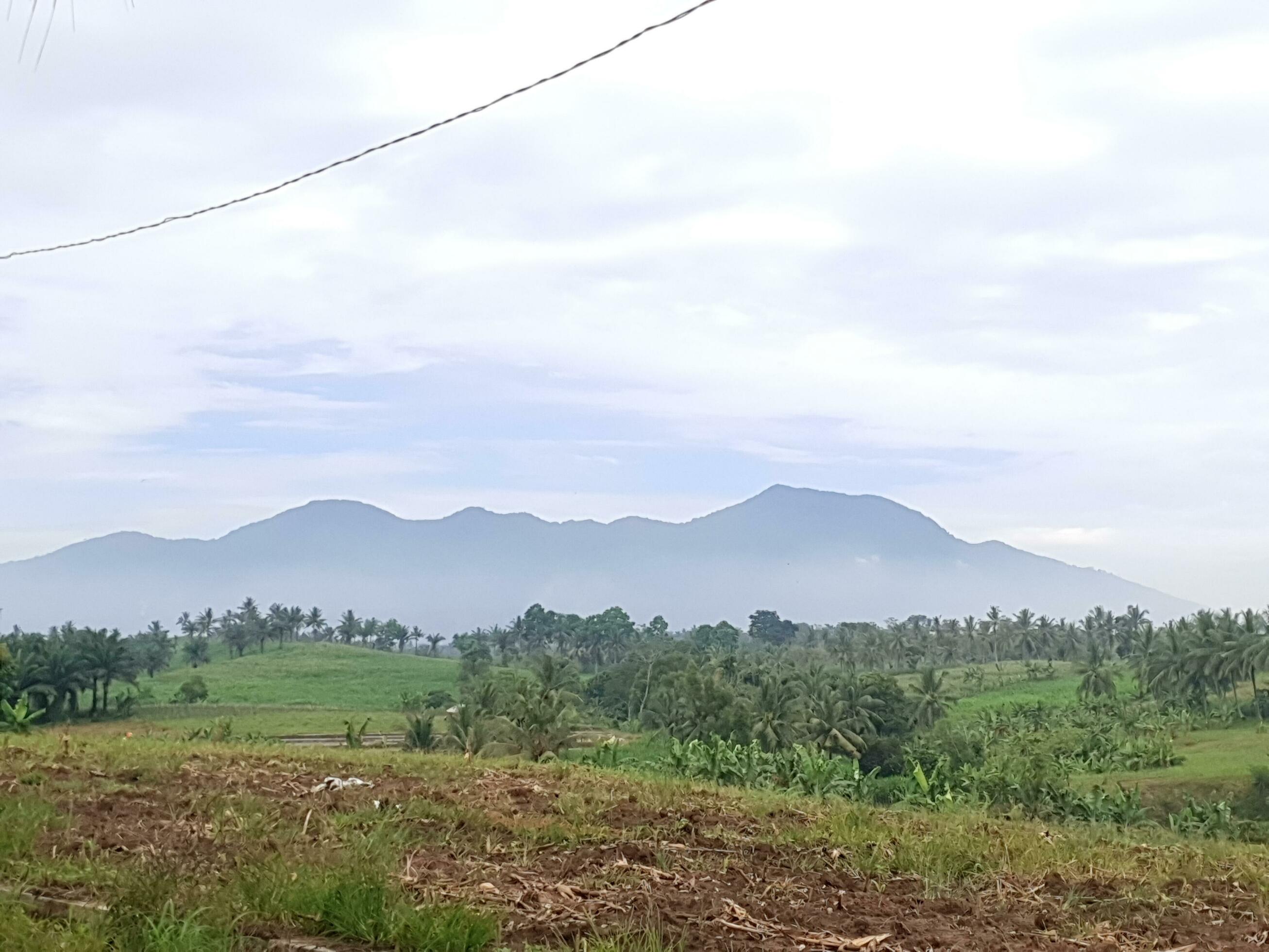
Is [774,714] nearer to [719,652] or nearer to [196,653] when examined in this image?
[719,652]

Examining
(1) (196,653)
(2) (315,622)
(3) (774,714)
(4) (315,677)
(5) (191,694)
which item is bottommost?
(4) (315,677)

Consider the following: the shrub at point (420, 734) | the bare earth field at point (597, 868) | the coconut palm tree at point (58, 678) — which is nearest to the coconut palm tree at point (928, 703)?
the shrub at point (420, 734)

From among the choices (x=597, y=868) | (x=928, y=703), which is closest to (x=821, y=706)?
(x=928, y=703)

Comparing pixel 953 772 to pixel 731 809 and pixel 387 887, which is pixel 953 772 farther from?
pixel 387 887

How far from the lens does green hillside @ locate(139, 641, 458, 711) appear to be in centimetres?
7656

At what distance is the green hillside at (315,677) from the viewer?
251ft

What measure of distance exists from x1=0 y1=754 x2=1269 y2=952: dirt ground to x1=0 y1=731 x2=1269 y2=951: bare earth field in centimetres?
2

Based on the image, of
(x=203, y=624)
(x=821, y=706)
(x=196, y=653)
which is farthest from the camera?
(x=203, y=624)

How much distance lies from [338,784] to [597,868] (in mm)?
3689

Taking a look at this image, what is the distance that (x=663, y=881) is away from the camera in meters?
5.27

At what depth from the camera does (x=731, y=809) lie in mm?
8406

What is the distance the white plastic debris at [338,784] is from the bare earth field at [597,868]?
0.11 meters

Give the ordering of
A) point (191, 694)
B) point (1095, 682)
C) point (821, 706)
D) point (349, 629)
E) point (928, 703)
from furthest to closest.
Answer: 1. point (349, 629)
2. point (1095, 682)
3. point (191, 694)
4. point (928, 703)
5. point (821, 706)

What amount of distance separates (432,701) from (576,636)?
40542mm
